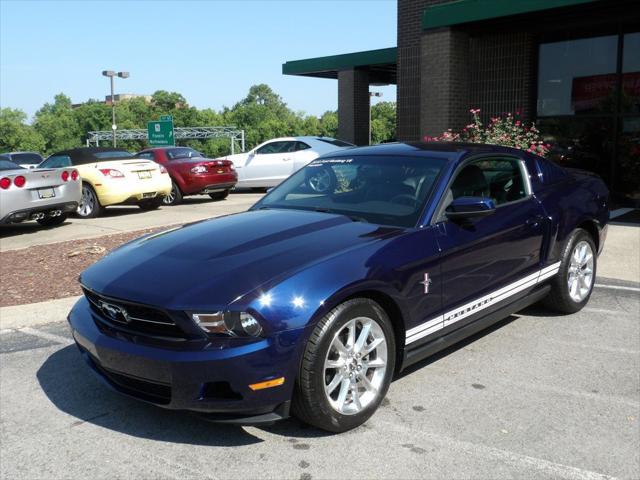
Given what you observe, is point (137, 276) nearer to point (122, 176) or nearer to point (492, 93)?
point (122, 176)

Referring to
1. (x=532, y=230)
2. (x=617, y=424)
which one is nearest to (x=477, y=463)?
(x=617, y=424)

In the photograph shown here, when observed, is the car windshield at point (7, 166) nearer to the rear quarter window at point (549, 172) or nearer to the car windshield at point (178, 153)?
the car windshield at point (178, 153)

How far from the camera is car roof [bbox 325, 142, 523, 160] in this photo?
4.70 meters

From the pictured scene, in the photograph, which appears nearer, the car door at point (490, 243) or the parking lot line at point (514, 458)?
the parking lot line at point (514, 458)

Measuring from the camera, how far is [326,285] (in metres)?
3.31

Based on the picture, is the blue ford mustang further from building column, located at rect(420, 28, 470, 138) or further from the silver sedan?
building column, located at rect(420, 28, 470, 138)

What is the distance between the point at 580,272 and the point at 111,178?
950cm

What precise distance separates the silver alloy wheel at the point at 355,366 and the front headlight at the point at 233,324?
0.45m

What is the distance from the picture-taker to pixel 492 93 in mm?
14047

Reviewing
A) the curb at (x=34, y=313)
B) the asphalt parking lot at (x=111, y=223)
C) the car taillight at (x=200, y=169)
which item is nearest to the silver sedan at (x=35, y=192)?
the asphalt parking lot at (x=111, y=223)

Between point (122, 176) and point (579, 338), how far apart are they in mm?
9886

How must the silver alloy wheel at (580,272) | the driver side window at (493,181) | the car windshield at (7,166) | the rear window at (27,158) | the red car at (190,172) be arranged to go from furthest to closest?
the rear window at (27,158) < the red car at (190,172) < the car windshield at (7,166) < the silver alloy wheel at (580,272) < the driver side window at (493,181)

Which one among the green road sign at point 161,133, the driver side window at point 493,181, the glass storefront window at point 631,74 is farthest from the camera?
the green road sign at point 161,133

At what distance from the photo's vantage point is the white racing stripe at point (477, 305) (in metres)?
3.91
